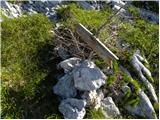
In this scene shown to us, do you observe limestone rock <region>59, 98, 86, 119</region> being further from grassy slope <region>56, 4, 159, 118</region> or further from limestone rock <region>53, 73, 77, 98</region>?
grassy slope <region>56, 4, 159, 118</region>

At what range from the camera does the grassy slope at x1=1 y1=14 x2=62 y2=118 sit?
9200 millimetres

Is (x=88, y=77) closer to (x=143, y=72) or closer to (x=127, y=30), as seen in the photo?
(x=143, y=72)

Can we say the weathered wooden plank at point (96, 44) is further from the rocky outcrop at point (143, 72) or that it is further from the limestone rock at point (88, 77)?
the rocky outcrop at point (143, 72)

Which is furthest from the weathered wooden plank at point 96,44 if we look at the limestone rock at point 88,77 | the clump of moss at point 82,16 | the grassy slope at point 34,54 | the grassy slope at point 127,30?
the clump of moss at point 82,16

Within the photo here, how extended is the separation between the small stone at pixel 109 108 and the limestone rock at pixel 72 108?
55 centimetres

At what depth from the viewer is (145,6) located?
1390 cm

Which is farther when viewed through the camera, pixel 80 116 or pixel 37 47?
pixel 37 47

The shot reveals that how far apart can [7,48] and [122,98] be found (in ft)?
9.00

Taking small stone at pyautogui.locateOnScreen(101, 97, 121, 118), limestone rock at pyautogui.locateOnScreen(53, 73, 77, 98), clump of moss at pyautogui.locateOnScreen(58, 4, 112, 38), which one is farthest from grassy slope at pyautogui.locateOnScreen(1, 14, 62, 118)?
small stone at pyautogui.locateOnScreen(101, 97, 121, 118)

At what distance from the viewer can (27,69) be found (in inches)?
396

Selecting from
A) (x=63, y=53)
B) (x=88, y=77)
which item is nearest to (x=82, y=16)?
(x=63, y=53)

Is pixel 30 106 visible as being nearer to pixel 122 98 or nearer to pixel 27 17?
pixel 122 98

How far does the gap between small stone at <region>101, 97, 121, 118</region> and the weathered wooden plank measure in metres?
0.90

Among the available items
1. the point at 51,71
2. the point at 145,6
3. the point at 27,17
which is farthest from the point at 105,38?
the point at 145,6
